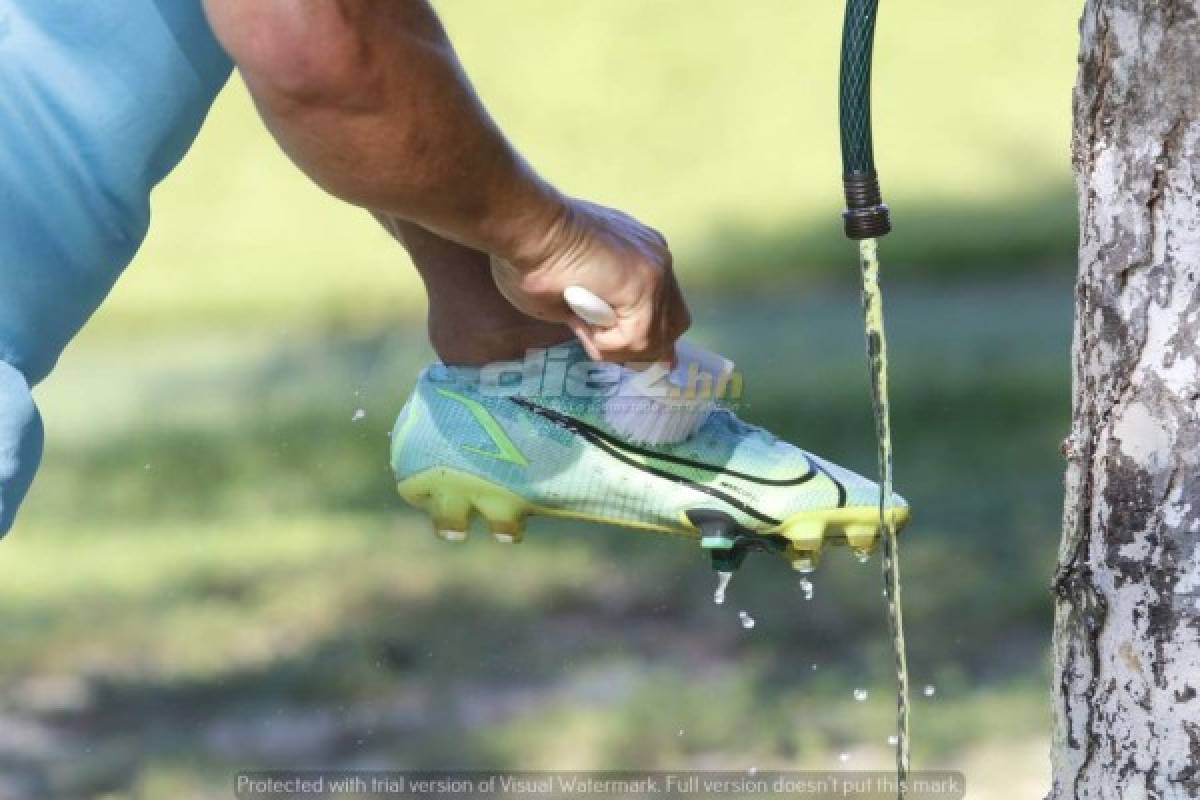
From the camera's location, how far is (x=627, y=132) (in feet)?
23.1

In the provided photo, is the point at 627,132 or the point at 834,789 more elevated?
the point at 627,132

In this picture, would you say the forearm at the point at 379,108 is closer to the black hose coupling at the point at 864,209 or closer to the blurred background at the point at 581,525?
the black hose coupling at the point at 864,209

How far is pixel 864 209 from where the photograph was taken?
80.7 inches

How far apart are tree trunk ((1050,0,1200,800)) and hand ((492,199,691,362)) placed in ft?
1.33

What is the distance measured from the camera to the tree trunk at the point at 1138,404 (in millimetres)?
1945

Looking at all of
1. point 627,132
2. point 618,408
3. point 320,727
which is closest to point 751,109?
point 627,132

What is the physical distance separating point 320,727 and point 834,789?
0.90m

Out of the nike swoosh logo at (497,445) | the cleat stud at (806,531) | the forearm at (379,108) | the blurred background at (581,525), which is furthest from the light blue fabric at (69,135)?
the blurred background at (581,525)

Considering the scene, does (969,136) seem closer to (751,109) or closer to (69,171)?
(751,109)

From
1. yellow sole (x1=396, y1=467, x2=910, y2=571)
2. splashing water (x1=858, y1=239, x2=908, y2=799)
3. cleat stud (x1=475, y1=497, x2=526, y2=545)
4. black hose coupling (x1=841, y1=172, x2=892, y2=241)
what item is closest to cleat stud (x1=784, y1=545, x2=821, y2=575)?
yellow sole (x1=396, y1=467, x2=910, y2=571)

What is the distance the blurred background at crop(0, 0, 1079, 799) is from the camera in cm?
342

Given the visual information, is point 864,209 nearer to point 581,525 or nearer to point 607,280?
point 607,280

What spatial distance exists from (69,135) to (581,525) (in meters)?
2.54

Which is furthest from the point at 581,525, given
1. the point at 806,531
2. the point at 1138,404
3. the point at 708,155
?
the point at 708,155
